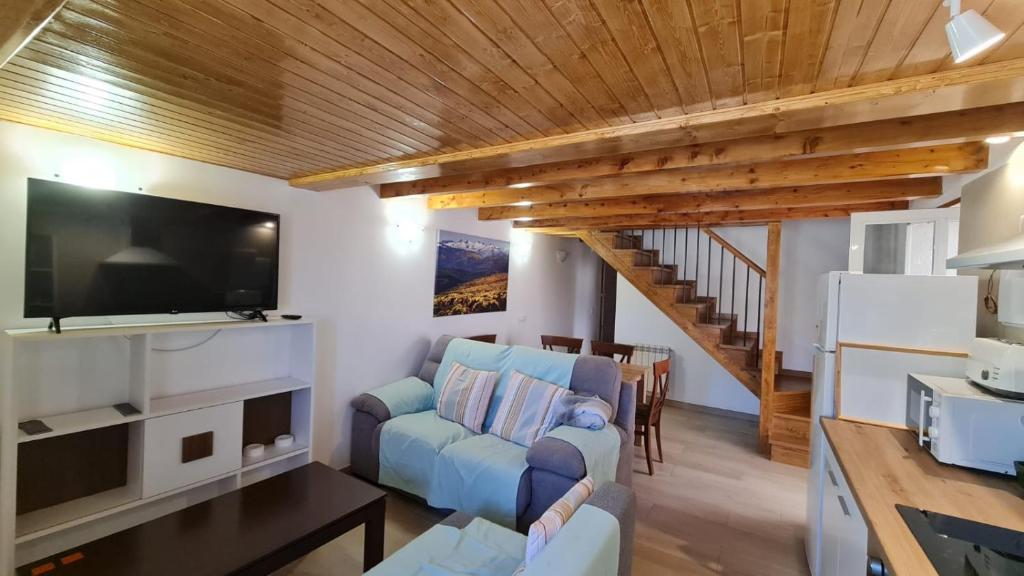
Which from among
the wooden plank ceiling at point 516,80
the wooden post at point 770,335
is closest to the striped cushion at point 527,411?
the wooden plank ceiling at point 516,80

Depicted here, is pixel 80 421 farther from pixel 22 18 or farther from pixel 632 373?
pixel 632 373

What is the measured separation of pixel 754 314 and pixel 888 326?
11.1 feet

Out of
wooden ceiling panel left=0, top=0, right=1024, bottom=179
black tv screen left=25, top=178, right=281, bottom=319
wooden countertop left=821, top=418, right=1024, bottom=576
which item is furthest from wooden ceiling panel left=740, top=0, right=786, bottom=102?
black tv screen left=25, top=178, right=281, bottom=319

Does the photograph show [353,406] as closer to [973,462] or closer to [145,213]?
[145,213]

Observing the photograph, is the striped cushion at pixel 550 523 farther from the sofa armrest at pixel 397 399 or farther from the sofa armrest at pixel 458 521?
the sofa armrest at pixel 397 399

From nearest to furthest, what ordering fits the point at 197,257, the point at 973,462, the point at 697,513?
the point at 973,462
the point at 197,257
the point at 697,513

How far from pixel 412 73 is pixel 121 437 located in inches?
101

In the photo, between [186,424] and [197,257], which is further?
[197,257]

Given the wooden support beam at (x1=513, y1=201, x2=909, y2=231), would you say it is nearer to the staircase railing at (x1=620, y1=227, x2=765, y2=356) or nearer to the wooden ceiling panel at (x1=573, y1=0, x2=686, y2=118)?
the staircase railing at (x1=620, y1=227, x2=765, y2=356)

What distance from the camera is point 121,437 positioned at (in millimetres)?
2348

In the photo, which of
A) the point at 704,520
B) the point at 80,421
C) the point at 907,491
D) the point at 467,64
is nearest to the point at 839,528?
the point at 907,491

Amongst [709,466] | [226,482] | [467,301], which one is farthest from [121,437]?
[709,466]

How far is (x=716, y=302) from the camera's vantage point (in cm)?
542

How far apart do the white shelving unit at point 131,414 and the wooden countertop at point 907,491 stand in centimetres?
A: 296
